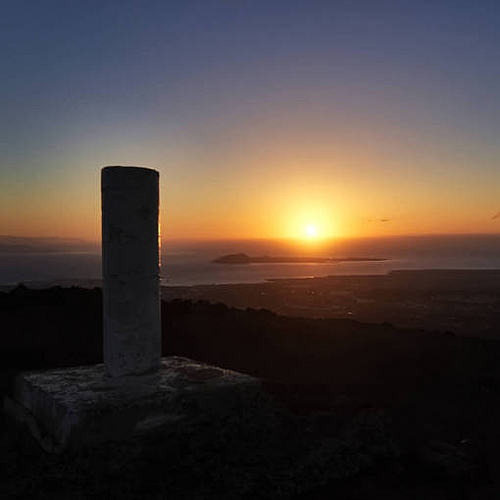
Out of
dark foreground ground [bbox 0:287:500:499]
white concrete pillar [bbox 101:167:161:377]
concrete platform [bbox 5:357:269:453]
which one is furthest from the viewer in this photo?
white concrete pillar [bbox 101:167:161:377]

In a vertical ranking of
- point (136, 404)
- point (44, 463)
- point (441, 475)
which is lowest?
point (441, 475)

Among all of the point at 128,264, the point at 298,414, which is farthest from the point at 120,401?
the point at 298,414

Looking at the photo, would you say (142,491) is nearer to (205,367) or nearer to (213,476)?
(213,476)

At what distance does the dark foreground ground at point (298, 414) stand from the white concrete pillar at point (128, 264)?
1.28 m

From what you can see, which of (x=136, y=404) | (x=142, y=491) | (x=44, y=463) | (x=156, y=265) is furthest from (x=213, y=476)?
(x=156, y=265)

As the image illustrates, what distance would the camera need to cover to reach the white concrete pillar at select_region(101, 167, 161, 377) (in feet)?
21.5

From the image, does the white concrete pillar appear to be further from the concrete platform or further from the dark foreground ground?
the dark foreground ground

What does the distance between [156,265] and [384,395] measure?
202 inches

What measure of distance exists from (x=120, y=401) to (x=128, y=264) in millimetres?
1686

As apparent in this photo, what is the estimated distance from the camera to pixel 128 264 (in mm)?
6605

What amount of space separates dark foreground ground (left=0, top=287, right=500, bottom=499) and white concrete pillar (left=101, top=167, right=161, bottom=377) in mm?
1282

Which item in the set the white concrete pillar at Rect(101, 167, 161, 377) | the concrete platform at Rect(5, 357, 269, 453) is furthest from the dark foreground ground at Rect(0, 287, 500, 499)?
the white concrete pillar at Rect(101, 167, 161, 377)

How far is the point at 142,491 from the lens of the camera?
17.3 ft

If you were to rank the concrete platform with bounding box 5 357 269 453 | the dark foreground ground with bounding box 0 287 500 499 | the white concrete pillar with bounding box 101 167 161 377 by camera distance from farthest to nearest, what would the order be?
1. the white concrete pillar with bounding box 101 167 161 377
2. the concrete platform with bounding box 5 357 269 453
3. the dark foreground ground with bounding box 0 287 500 499
